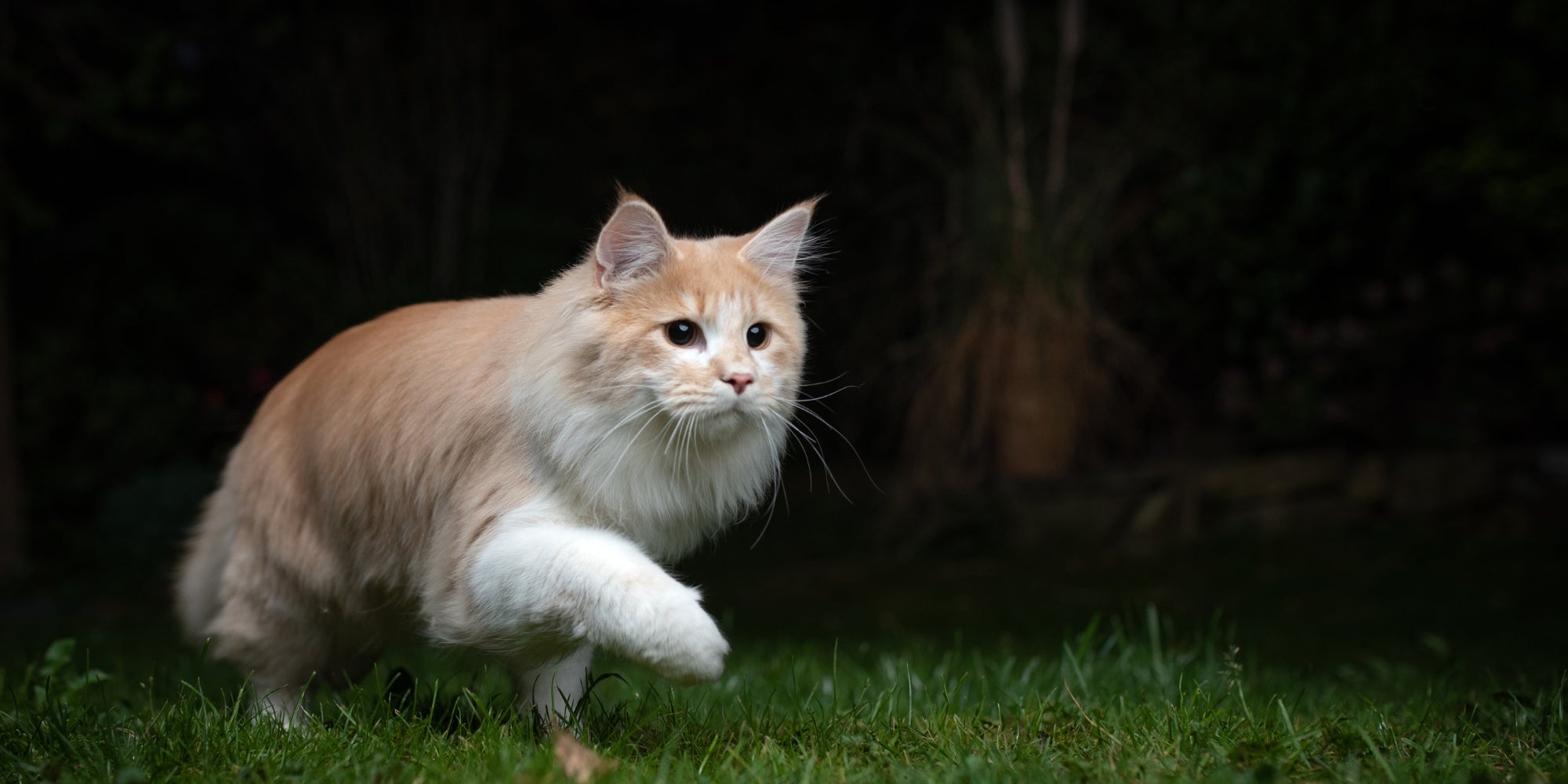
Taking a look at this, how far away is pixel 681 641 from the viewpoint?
1.84 m

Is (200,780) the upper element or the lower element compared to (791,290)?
lower

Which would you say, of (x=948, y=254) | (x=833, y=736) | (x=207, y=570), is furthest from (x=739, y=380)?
(x=948, y=254)

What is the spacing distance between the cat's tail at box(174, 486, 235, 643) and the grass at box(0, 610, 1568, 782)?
0.64 ft

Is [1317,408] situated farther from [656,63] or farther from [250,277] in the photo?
[250,277]

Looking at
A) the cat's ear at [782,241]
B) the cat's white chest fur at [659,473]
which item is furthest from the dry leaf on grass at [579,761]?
the cat's ear at [782,241]

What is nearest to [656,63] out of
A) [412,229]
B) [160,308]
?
[412,229]

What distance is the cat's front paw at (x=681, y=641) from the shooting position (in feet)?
6.03

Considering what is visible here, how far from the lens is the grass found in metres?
1.83

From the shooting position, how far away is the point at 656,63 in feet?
25.1

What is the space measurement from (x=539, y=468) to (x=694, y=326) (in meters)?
0.39

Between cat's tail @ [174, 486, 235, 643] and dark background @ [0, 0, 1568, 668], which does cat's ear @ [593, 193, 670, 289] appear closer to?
cat's tail @ [174, 486, 235, 643]

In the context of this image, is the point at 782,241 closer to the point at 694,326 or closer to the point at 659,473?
the point at 694,326

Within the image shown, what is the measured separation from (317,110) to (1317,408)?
6156 millimetres

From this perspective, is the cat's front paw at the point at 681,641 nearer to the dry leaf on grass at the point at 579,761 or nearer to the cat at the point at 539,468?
the cat at the point at 539,468
